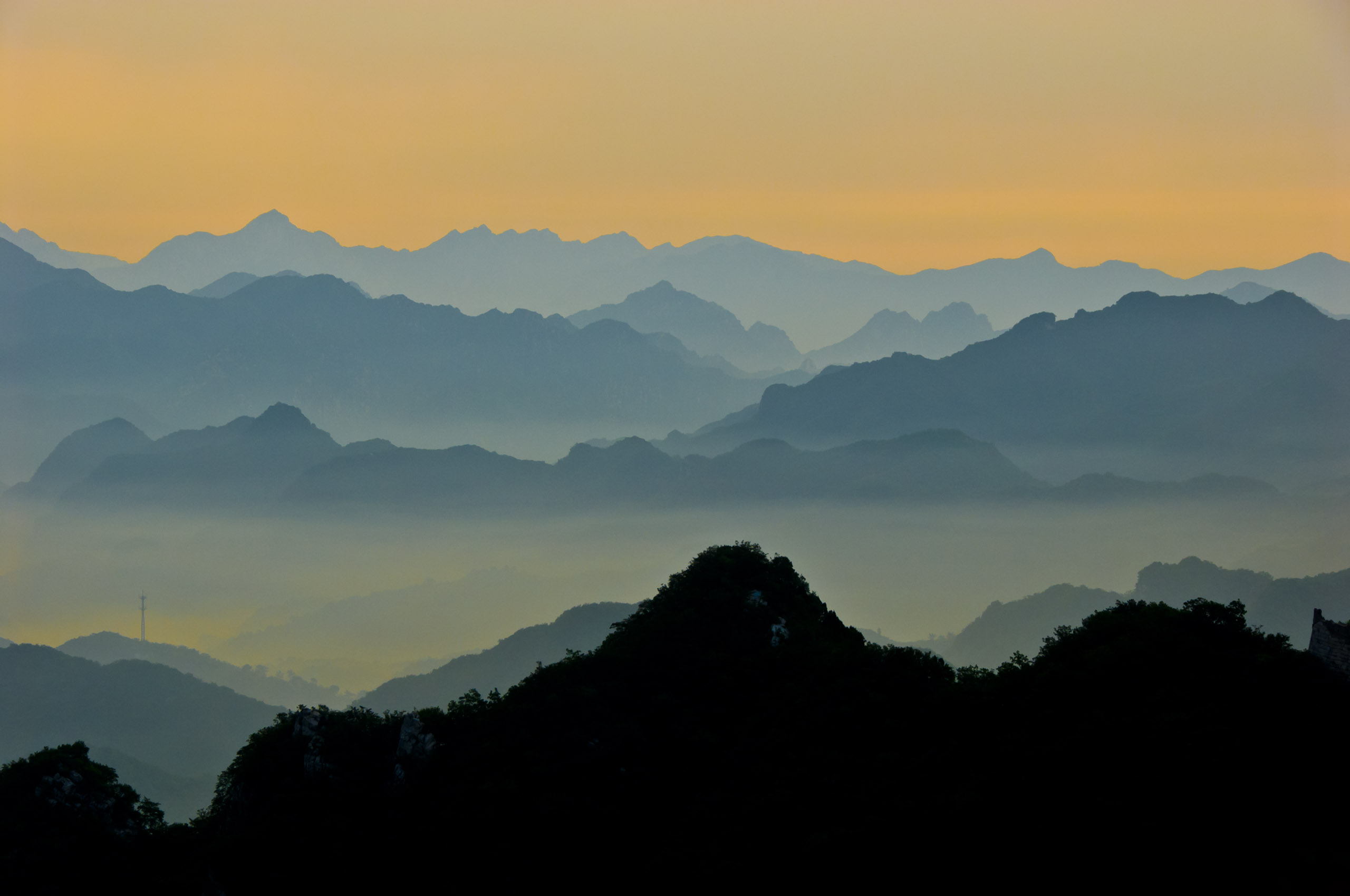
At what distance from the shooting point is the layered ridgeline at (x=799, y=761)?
60.0 metres

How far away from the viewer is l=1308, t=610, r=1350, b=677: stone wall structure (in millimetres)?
66688

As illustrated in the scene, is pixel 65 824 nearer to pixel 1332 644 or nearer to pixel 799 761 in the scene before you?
pixel 799 761

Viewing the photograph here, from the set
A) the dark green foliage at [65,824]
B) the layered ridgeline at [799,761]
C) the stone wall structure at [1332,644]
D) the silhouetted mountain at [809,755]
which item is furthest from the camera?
the dark green foliage at [65,824]

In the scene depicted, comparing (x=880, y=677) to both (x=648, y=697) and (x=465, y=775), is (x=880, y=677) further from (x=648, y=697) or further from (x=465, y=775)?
(x=465, y=775)

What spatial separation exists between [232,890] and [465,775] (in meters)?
14.8

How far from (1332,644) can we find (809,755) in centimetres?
2978

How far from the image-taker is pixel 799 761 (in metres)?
72.2

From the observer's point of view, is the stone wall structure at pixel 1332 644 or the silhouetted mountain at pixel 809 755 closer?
the silhouetted mountain at pixel 809 755

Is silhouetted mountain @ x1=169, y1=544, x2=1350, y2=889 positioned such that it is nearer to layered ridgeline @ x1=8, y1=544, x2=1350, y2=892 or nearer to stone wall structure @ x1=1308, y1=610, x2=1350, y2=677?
layered ridgeline @ x1=8, y1=544, x2=1350, y2=892

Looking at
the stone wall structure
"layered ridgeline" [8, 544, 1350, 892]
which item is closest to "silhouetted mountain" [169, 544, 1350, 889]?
"layered ridgeline" [8, 544, 1350, 892]

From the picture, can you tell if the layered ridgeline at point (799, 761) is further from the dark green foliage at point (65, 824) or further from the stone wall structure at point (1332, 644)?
the stone wall structure at point (1332, 644)

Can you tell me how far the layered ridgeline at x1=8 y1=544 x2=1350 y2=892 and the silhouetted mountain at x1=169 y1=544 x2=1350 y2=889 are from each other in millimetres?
151

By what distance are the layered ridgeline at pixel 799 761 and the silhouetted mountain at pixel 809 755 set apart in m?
0.15

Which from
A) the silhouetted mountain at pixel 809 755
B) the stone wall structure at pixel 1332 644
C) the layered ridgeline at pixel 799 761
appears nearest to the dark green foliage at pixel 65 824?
the layered ridgeline at pixel 799 761
